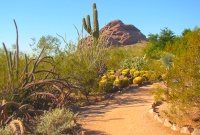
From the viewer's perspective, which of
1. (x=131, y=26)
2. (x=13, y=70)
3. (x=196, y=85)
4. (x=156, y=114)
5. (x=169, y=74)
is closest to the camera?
(x=196, y=85)

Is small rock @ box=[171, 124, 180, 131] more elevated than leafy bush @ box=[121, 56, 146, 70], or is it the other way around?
leafy bush @ box=[121, 56, 146, 70]

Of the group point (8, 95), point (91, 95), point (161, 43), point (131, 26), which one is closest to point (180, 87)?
point (8, 95)

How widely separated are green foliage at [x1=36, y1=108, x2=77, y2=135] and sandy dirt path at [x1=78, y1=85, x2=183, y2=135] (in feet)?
1.80

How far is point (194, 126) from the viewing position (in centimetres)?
598

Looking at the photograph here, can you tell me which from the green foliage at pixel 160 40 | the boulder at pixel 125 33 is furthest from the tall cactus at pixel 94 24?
the boulder at pixel 125 33

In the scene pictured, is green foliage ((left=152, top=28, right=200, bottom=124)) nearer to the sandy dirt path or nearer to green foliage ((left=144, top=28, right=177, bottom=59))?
the sandy dirt path

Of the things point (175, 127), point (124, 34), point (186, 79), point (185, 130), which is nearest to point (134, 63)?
point (186, 79)

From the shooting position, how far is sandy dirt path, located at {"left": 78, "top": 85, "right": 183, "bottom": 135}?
241 inches

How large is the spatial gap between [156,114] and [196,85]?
157cm

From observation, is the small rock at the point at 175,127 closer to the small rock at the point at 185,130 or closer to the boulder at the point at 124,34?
the small rock at the point at 185,130

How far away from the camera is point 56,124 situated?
564 centimetres

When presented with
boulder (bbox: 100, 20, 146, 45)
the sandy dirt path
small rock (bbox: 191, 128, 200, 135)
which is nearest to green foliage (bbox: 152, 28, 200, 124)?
small rock (bbox: 191, 128, 200, 135)

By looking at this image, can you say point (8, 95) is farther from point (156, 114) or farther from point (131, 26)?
point (131, 26)

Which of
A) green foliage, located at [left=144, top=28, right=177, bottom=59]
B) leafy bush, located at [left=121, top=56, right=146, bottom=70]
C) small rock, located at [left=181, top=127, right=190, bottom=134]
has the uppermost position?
green foliage, located at [left=144, top=28, right=177, bottom=59]
